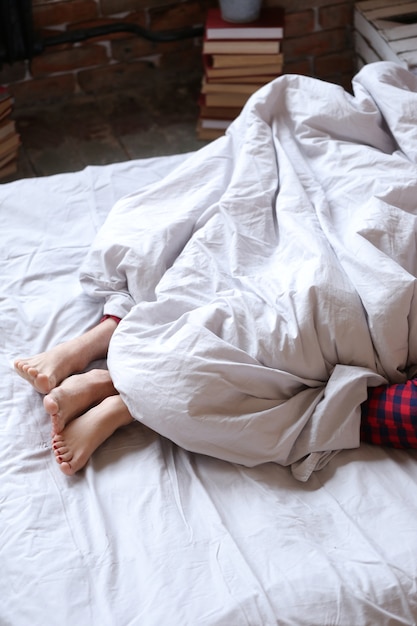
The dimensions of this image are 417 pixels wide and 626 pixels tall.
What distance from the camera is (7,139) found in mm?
2584

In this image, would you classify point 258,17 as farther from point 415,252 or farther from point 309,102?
point 415,252

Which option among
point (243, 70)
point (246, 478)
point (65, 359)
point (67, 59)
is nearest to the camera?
point (246, 478)

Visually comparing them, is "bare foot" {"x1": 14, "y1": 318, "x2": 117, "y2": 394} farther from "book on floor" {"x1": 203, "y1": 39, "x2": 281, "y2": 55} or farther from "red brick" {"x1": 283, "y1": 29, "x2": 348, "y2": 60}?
"red brick" {"x1": 283, "y1": 29, "x2": 348, "y2": 60}

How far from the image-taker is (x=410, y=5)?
2605 mm

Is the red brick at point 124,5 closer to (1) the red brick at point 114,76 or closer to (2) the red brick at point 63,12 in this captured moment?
(2) the red brick at point 63,12

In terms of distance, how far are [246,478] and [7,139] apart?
5.49 feet

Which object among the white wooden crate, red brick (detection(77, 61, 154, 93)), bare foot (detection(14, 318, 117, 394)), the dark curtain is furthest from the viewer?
red brick (detection(77, 61, 154, 93))

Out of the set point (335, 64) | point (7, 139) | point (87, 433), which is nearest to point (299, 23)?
point (335, 64)

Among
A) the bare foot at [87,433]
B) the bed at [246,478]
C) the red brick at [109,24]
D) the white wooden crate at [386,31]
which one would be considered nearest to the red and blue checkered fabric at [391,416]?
the bed at [246,478]

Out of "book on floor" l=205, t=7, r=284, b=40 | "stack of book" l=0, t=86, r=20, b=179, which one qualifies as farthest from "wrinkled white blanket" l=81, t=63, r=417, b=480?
"stack of book" l=0, t=86, r=20, b=179

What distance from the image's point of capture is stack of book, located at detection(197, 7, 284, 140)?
2.54m

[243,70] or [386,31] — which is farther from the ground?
[386,31]

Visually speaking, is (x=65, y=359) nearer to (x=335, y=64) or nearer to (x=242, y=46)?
(x=242, y=46)

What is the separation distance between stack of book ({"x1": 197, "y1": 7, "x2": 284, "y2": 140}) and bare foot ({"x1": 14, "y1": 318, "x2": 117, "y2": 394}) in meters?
1.33
